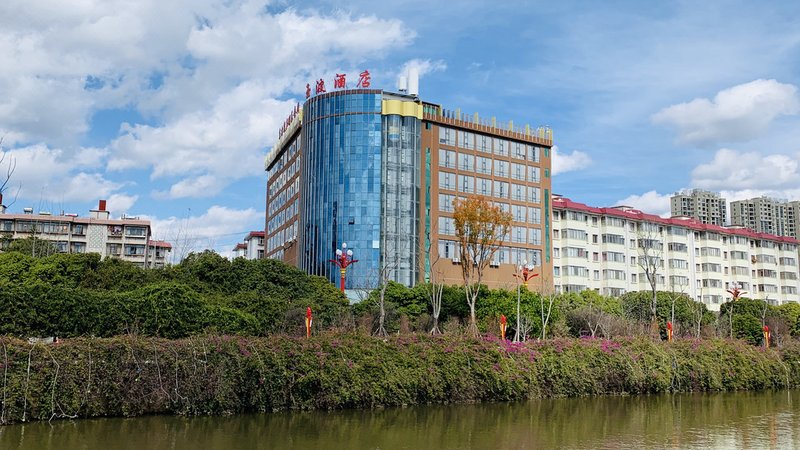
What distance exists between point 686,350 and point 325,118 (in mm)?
39627

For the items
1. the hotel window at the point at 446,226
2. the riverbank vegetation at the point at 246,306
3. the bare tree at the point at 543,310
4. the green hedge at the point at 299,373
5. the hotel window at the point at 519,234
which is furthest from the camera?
the hotel window at the point at 519,234

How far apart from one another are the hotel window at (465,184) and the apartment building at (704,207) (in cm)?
5204

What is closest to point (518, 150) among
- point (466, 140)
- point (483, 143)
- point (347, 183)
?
point (483, 143)

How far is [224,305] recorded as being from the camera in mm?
29609

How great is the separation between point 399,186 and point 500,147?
12518mm

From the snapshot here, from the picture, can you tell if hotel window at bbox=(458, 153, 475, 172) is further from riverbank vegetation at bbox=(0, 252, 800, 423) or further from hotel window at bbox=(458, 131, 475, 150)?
riverbank vegetation at bbox=(0, 252, 800, 423)

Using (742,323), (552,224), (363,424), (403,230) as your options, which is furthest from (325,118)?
(363,424)

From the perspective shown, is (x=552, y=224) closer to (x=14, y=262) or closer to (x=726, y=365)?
(x=726, y=365)

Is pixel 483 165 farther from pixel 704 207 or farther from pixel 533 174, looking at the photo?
pixel 704 207

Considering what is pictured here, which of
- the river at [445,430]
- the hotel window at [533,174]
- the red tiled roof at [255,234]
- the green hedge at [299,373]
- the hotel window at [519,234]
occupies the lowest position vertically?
the river at [445,430]

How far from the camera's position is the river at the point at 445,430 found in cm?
1446

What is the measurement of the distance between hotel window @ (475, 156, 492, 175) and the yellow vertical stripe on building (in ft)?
25.4

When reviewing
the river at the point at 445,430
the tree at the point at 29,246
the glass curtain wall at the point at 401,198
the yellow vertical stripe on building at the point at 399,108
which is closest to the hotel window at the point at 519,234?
the glass curtain wall at the point at 401,198

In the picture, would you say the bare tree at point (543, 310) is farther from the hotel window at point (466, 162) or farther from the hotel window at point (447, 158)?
the hotel window at point (466, 162)
